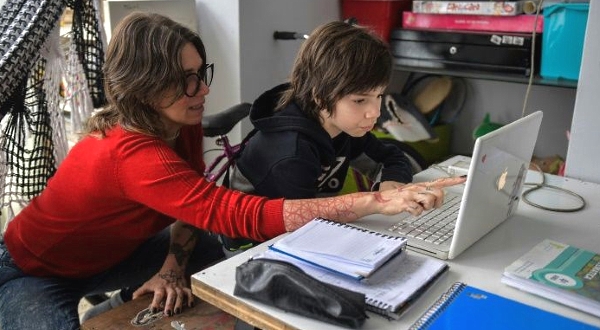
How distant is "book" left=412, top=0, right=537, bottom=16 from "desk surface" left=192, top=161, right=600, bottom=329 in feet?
3.20

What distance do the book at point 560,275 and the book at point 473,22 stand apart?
4.24 ft

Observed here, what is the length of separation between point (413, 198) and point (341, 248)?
0.23 meters

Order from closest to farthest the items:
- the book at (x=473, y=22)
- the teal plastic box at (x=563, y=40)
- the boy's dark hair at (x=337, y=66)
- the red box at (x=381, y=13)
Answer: the boy's dark hair at (x=337, y=66) < the teal plastic box at (x=563, y=40) < the book at (x=473, y=22) < the red box at (x=381, y=13)

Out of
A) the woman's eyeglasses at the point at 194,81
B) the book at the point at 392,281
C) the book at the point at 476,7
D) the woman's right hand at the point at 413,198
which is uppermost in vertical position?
the book at the point at 476,7

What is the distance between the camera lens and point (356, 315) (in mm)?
764

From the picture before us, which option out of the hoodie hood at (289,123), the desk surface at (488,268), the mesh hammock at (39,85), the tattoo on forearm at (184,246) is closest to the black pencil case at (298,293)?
the desk surface at (488,268)

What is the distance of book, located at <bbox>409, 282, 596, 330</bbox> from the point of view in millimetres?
785

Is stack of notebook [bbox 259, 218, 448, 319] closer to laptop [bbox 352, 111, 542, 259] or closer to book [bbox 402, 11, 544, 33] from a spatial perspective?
laptop [bbox 352, 111, 542, 259]

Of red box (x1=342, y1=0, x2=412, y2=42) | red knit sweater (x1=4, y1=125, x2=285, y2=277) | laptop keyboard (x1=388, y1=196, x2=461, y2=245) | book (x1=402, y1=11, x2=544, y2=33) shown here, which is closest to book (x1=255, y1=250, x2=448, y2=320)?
laptop keyboard (x1=388, y1=196, x2=461, y2=245)

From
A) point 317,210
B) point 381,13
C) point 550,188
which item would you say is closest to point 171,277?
point 317,210

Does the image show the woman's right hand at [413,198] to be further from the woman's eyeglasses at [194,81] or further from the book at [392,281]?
the woman's eyeglasses at [194,81]

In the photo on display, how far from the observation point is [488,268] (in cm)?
98

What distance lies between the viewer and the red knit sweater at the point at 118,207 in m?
1.14

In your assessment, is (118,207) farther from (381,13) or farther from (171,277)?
(381,13)
